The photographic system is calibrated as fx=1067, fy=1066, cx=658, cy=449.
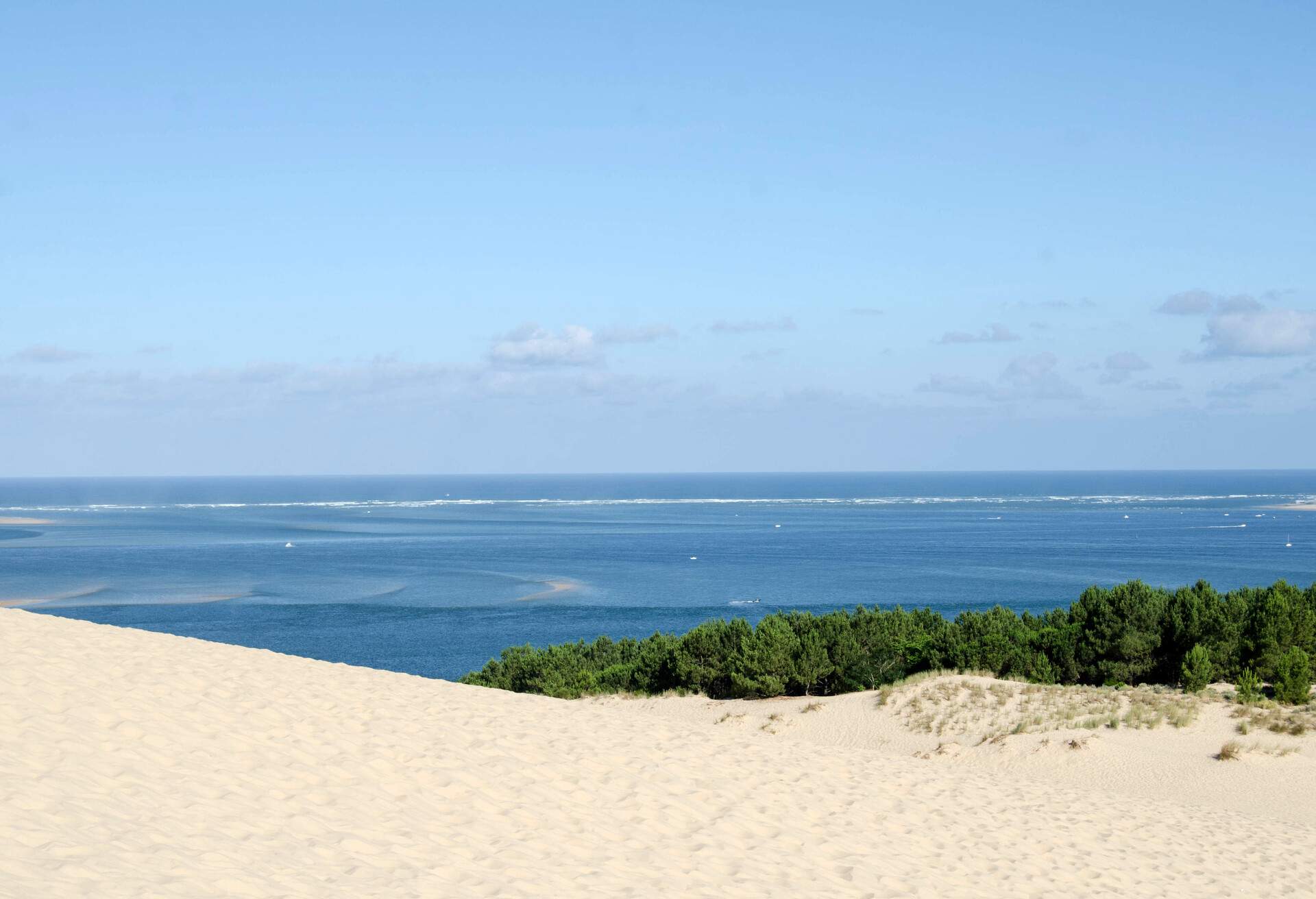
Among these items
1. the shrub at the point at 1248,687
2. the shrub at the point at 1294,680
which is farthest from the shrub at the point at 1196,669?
the shrub at the point at 1294,680

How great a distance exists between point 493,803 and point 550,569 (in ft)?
245

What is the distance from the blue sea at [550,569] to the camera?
55.2 metres

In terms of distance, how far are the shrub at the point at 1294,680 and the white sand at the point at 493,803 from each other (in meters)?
3.74

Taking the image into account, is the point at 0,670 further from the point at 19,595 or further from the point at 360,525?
the point at 360,525

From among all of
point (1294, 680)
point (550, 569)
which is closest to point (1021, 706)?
point (1294, 680)

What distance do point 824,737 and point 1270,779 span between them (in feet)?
23.9

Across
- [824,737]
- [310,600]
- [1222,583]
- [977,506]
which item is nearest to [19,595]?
[310,600]

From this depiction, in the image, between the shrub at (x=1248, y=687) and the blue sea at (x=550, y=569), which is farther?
the blue sea at (x=550, y=569)

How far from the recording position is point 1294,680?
2044cm

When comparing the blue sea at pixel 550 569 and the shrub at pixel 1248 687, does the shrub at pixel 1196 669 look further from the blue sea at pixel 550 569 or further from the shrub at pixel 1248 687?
the blue sea at pixel 550 569

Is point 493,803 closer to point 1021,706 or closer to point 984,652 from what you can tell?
point 1021,706

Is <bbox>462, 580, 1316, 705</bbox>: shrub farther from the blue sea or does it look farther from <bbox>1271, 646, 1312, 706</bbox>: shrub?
the blue sea

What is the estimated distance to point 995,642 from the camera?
2416 cm

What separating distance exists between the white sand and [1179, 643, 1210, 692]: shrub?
4297mm
